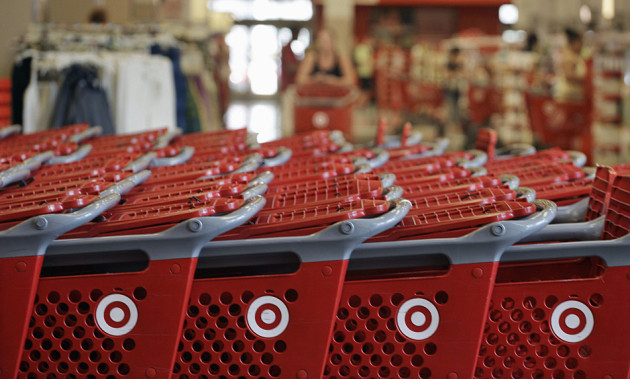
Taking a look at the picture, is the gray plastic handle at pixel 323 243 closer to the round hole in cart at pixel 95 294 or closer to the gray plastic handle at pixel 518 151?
the round hole in cart at pixel 95 294

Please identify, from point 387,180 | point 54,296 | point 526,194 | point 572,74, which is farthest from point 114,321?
point 572,74

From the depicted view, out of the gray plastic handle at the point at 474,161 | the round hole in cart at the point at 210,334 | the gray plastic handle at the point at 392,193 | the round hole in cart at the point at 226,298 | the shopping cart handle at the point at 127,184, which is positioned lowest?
the round hole in cart at the point at 210,334

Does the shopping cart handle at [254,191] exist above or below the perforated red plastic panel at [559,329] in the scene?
above

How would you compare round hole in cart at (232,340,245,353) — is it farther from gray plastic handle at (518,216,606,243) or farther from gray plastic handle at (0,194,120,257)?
gray plastic handle at (518,216,606,243)

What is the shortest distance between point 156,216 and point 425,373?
0.75 metres

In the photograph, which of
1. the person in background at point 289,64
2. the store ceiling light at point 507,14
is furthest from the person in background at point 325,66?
the store ceiling light at point 507,14

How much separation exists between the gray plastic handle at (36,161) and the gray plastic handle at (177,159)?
1.31 ft

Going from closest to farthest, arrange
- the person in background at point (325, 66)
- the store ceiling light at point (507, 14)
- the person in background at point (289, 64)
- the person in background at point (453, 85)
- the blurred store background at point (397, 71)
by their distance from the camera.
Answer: the blurred store background at point (397, 71) → the person in background at point (325, 66) → the person in background at point (453, 85) → the person in background at point (289, 64) → the store ceiling light at point (507, 14)

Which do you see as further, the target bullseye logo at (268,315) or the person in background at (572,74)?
the person in background at (572,74)

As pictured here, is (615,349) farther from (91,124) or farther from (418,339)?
(91,124)

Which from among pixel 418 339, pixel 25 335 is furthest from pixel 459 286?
pixel 25 335

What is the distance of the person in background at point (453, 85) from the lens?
50.9 feet

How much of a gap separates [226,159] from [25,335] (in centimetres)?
134

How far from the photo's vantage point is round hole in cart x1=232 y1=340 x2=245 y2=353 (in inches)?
77.2
